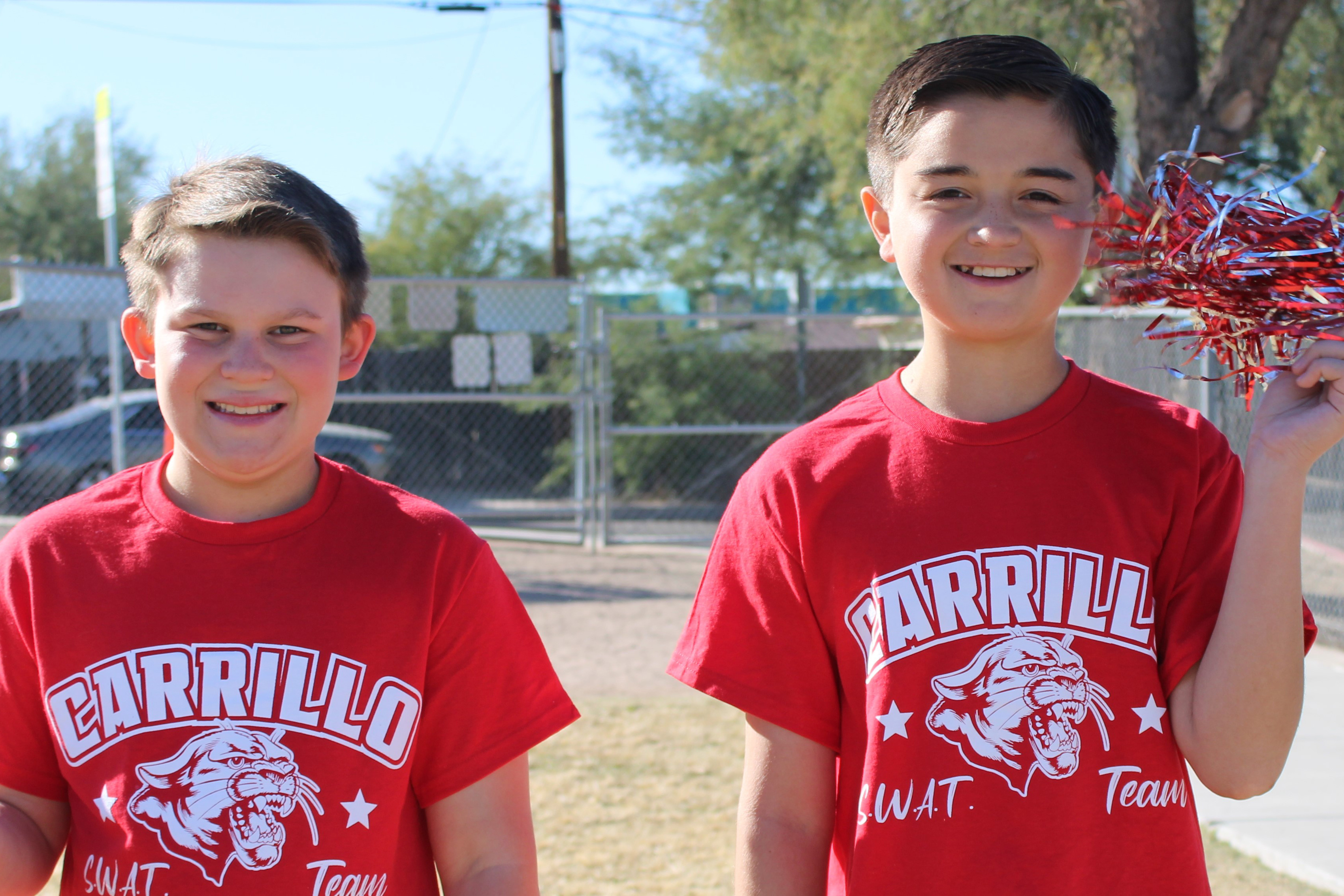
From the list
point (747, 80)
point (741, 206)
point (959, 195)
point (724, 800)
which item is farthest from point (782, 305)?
point (959, 195)

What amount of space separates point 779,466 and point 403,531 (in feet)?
1.79

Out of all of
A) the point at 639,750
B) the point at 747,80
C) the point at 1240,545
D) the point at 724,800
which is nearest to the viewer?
the point at 1240,545

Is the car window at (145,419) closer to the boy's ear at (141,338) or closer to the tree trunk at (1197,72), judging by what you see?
the tree trunk at (1197,72)

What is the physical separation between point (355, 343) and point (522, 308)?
31.7 ft

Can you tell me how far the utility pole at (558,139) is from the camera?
15.0 m

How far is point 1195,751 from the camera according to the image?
5.07 feet

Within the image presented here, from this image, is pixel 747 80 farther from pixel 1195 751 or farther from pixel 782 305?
pixel 1195 751

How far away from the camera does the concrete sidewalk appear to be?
378 cm

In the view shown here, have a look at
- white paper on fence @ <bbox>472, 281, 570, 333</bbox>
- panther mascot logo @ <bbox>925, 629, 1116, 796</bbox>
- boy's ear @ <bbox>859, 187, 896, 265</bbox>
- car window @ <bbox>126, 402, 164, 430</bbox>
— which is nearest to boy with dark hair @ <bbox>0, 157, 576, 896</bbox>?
panther mascot logo @ <bbox>925, 629, 1116, 796</bbox>

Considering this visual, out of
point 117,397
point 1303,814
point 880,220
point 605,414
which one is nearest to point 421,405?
point 605,414

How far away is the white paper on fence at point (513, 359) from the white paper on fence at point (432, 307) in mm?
488

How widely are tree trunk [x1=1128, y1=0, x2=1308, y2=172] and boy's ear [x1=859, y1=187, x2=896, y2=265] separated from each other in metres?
7.83

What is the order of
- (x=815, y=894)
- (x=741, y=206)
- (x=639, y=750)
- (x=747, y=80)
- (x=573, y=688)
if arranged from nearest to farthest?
(x=815, y=894)
(x=639, y=750)
(x=573, y=688)
(x=747, y=80)
(x=741, y=206)

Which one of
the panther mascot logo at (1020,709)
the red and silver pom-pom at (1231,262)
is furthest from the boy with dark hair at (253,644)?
the red and silver pom-pom at (1231,262)
